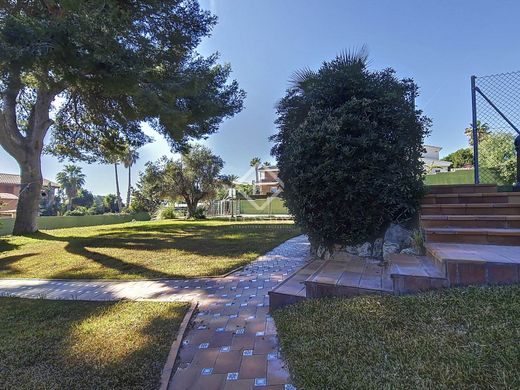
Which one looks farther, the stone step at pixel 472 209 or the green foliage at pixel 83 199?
the green foliage at pixel 83 199

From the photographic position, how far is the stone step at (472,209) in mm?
3377

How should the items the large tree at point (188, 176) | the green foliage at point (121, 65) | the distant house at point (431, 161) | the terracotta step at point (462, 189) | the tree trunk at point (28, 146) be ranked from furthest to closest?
the large tree at point (188, 176) → the tree trunk at point (28, 146) → the green foliage at point (121, 65) → the distant house at point (431, 161) → the terracotta step at point (462, 189)

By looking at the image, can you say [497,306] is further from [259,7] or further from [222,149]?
[222,149]

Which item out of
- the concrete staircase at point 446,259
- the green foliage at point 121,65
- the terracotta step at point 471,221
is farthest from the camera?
the green foliage at point 121,65

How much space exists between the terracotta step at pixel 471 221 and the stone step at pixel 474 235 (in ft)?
0.54

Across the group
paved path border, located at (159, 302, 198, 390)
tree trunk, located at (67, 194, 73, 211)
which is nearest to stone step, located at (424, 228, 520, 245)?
paved path border, located at (159, 302, 198, 390)

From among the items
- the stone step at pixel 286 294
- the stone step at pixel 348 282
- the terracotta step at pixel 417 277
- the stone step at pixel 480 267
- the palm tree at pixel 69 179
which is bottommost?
the stone step at pixel 286 294

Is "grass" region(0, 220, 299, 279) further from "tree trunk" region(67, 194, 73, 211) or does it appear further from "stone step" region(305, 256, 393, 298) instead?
"tree trunk" region(67, 194, 73, 211)

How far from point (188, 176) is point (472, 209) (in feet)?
71.1

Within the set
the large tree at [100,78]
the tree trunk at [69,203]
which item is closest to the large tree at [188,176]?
the large tree at [100,78]

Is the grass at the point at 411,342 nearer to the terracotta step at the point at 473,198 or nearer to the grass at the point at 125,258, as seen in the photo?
the terracotta step at the point at 473,198

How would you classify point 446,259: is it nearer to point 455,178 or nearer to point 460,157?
point 455,178

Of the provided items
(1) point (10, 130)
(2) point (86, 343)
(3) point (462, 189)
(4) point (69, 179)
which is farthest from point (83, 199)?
(3) point (462, 189)

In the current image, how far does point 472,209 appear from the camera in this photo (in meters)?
3.58
